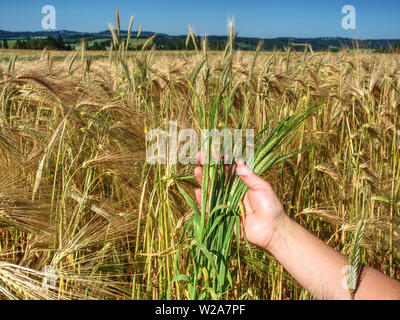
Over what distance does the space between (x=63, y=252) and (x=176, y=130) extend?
0.50 m

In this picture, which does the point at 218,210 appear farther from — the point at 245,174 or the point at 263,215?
the point at 263,215

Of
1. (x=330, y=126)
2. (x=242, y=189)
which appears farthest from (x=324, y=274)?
(x=330, y=126)

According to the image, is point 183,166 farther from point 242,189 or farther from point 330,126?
point 330,126

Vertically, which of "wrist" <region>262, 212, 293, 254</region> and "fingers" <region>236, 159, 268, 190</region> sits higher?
"fingers" <region>236, 159, 268, 190</region>

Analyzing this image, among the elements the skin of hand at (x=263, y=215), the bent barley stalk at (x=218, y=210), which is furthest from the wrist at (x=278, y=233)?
the bent barley stalk at (x=218, y=210)

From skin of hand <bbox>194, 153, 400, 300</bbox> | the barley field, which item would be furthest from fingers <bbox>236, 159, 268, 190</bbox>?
the barley field

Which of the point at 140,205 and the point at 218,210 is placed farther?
the point at 140,205

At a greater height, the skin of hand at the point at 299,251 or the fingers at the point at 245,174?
the fingers at the point at 245,174

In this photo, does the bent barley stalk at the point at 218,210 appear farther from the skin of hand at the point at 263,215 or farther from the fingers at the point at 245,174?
the skin of hand at the point at 263,215

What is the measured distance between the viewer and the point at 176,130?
3.82 ft

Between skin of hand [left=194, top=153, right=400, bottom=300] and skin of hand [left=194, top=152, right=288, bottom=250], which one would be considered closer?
skin of hand [left=194, top=153, right=400, bottom=300]

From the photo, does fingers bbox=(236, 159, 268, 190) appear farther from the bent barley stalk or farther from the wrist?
the wrist

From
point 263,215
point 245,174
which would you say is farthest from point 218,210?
point 263,215

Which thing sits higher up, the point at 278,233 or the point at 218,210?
the point at 218,210
